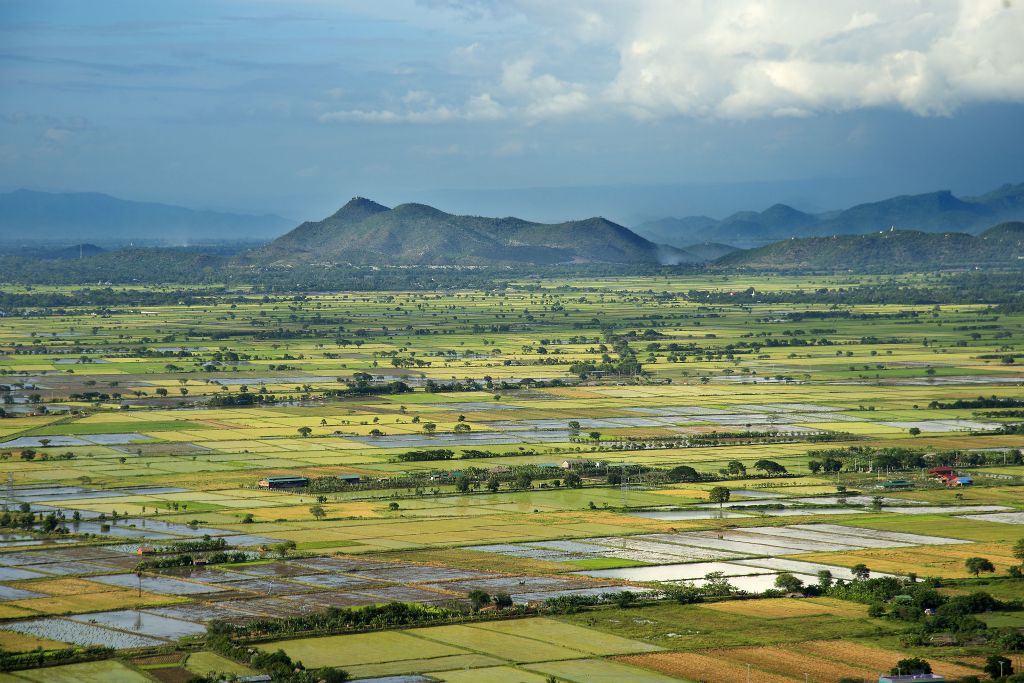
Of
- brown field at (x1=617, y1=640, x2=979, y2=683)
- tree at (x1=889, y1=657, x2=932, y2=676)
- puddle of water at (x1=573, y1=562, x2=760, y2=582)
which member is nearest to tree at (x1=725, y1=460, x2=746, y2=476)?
puddle of water at (x1=573, y1=562, x2=760, y2=582)

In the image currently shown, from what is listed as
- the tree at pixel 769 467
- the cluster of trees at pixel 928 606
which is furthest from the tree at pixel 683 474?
the cluster of trees at pixel 928 606

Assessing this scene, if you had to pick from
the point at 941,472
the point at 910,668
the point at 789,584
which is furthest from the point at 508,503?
the point at 910,668

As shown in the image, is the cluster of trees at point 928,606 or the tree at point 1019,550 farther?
the tree at point 1019,550

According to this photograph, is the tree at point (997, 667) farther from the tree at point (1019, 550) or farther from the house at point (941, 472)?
the house at point (941, 472)

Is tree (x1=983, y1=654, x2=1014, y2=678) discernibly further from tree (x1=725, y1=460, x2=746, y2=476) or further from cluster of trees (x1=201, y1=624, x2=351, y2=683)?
tree (x1=725, y1=460, x2=746, y2=476)

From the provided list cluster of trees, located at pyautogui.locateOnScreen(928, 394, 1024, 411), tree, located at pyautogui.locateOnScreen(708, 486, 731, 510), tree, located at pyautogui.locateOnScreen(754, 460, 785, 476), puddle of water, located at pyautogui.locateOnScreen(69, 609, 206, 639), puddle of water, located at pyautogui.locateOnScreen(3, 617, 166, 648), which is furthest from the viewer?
cluster of trees, located at pyautogui.locateOnScreen(928, 394, 1024, 411)

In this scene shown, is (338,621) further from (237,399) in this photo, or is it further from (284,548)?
(237,399)
